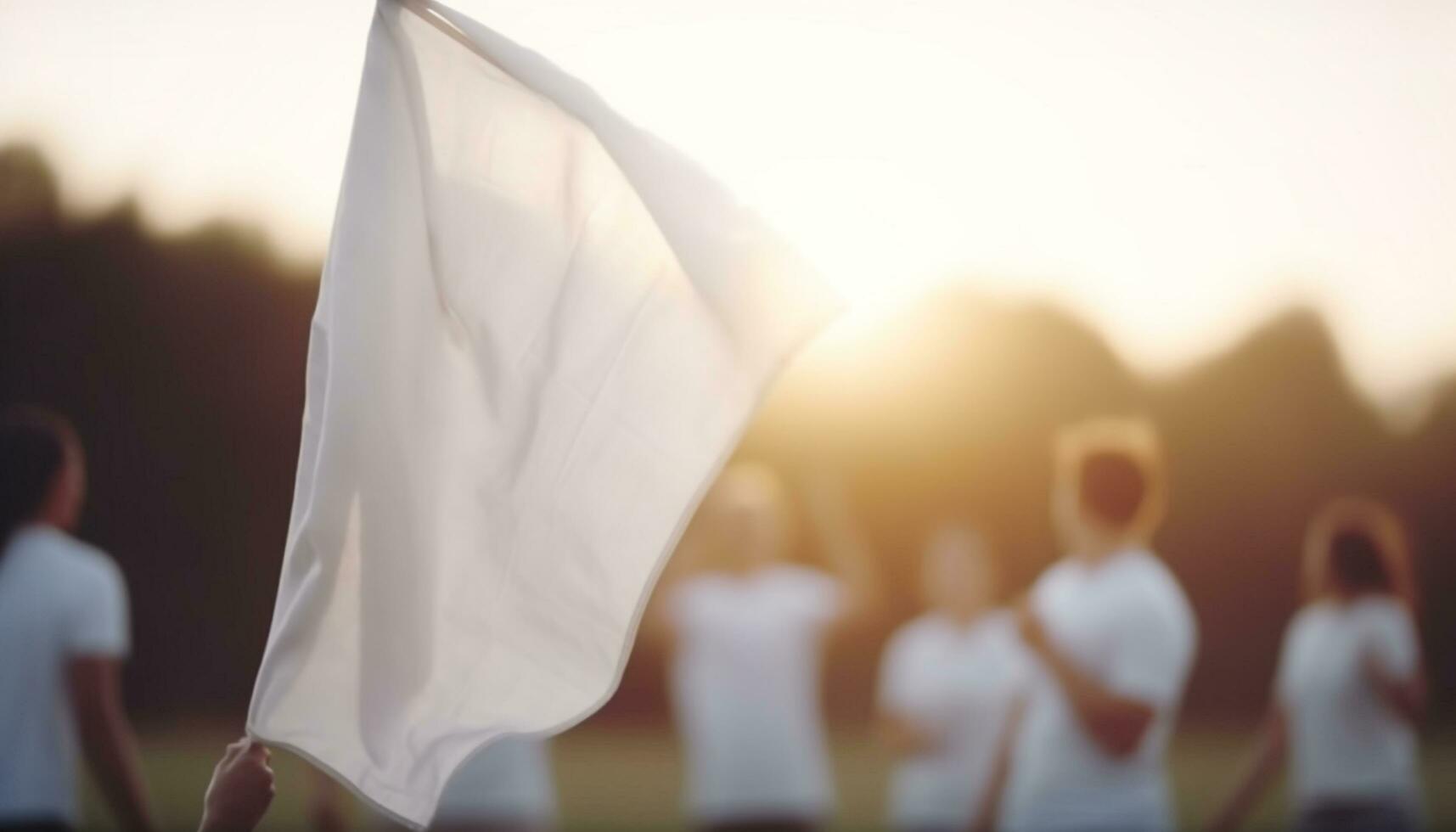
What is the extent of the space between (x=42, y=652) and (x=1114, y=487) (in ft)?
9.88

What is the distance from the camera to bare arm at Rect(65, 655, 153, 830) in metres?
4.86

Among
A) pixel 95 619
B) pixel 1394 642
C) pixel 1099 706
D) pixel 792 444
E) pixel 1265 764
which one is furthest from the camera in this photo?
pixel 792 444

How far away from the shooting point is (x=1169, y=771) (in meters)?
27.8

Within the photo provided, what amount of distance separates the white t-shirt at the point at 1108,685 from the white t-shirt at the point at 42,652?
2557 mm

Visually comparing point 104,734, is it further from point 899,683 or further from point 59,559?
point 899,683

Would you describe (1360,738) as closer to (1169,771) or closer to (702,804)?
(702,804)

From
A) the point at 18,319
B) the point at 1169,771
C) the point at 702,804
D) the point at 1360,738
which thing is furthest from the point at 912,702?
the point at 18,319

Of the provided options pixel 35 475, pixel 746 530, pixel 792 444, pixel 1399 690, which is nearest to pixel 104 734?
pixel 35 475

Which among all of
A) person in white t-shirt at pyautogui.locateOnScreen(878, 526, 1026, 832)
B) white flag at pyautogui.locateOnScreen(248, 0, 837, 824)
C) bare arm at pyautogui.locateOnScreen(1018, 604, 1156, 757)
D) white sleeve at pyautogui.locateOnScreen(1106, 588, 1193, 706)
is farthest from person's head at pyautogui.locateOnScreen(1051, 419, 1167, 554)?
white flag at pyautogui.locateOnScreen(248, 0, 837, 824)

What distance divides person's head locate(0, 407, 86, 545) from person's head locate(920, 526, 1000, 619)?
3.43 m

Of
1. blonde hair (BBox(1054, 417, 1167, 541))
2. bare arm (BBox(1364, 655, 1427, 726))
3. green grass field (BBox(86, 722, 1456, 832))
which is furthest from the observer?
green grass field (BBox(86, 722, 1456, 832))

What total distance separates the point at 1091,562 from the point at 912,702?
207 cm

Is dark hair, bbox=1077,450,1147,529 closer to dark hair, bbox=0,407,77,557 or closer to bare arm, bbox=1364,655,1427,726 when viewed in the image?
bare arm, bbox=1364,655,1427,726

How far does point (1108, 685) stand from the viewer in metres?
4.72
